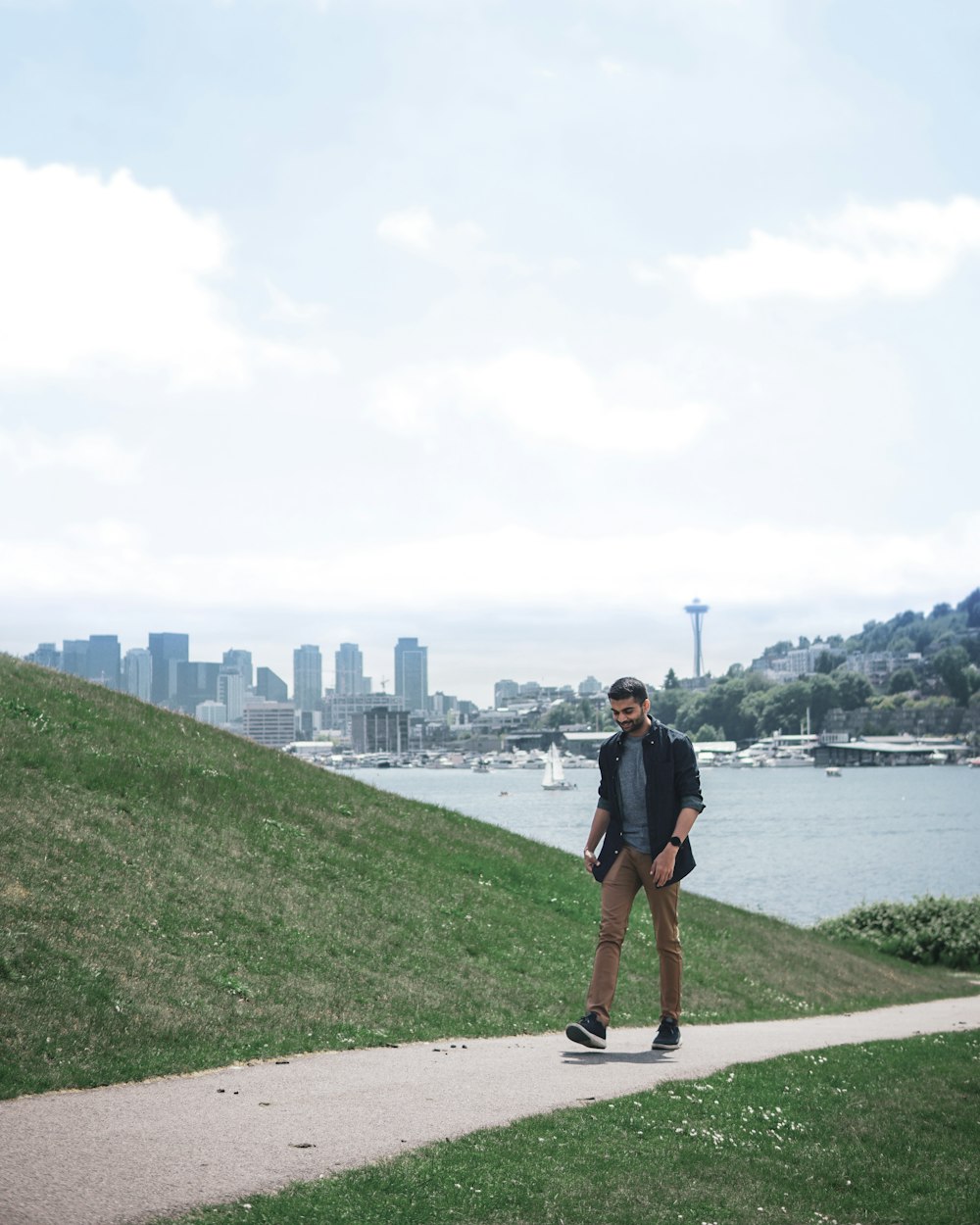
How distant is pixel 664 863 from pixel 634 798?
59 centimetres

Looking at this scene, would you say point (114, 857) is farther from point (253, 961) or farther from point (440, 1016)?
point (440, 1016)

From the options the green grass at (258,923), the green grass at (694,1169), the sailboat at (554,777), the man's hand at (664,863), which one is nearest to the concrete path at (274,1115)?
the green grass at (694,1169)

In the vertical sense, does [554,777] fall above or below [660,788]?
below

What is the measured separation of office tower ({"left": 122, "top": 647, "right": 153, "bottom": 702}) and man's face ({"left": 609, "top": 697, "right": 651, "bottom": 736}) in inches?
6414

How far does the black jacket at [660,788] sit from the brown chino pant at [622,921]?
0.38ft

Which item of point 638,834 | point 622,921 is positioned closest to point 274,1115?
point 622,921

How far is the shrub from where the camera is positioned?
94.6 feet

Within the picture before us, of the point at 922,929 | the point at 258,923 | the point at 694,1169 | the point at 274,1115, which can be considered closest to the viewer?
the point at 694,1169

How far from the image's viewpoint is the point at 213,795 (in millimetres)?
17703

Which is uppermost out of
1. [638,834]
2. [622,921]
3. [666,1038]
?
[638,834]

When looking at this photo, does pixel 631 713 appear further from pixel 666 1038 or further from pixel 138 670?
pixel 138 670

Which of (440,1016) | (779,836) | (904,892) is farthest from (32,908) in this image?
(779,836)

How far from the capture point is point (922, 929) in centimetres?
2912

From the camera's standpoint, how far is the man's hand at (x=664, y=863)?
9.98 metres
